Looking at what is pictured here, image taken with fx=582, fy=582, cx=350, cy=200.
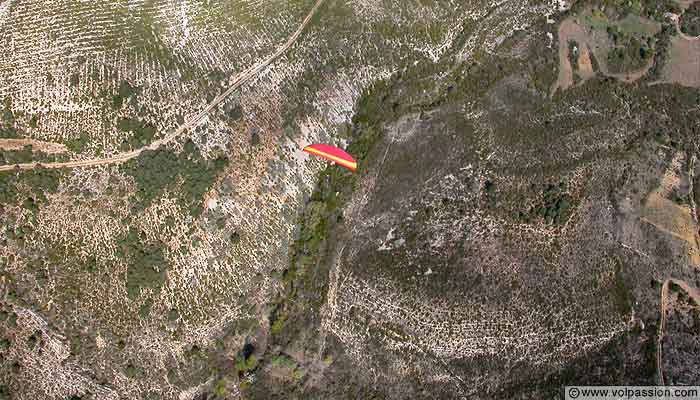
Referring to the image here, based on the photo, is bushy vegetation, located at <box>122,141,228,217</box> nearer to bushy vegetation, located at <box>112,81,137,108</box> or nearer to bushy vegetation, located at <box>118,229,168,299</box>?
bushy vegetation, located at <box>118,229,168,299</box>

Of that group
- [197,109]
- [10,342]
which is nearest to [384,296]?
[197,109]

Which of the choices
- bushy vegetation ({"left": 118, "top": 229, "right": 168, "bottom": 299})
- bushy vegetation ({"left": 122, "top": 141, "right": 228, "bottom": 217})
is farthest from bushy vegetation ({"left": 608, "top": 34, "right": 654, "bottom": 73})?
bushy vegetation ({"left": 118, "top": 229, "right": 168, "bottom": 299})

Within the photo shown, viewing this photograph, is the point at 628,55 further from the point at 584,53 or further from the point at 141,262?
the point at 141,262

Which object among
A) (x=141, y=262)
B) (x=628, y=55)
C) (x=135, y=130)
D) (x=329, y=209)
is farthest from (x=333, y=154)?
(x=628, y=55)

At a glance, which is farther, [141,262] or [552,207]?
[552,207]

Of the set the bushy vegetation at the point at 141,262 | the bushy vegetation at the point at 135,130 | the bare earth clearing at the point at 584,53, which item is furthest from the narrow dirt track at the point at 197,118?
the bare earth clearing at the point at 584,53

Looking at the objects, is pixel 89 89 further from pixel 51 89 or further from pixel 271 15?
pixel 271 15
